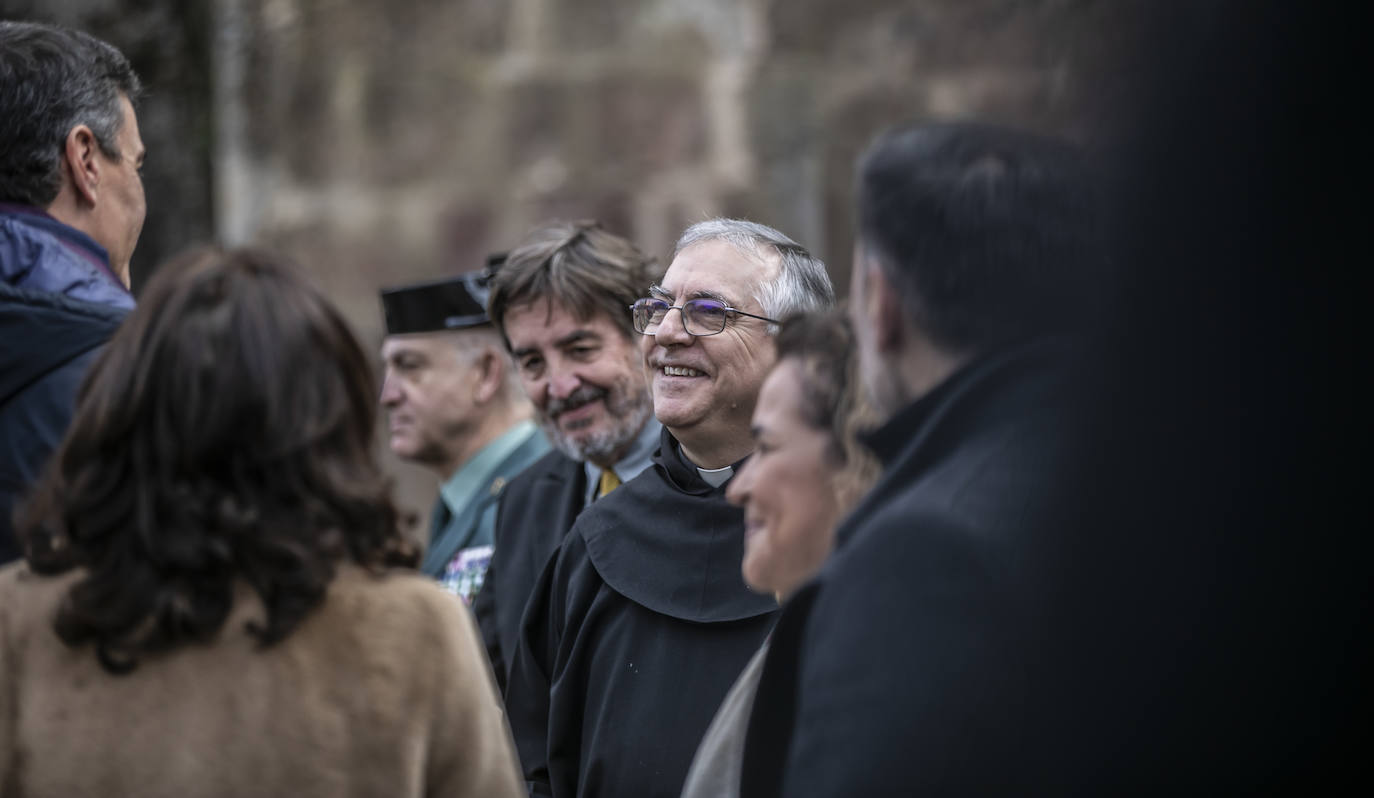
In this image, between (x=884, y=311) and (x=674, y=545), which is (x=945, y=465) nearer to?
(x=884, y=311)

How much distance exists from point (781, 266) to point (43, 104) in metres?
1.52

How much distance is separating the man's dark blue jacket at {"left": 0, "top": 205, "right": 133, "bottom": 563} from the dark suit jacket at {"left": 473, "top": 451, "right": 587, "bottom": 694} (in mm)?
1291

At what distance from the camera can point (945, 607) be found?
1.48 metres

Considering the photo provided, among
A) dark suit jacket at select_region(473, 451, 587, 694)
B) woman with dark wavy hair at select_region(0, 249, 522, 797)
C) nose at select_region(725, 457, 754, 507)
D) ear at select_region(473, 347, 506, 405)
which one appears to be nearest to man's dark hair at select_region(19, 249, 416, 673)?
woman with dark wavy hair at select_region(0, 249, 522, 797)

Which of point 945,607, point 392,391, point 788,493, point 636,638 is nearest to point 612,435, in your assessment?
point 636,638

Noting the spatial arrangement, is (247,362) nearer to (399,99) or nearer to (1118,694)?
(1118,694)

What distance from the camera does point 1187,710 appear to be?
1.33 m

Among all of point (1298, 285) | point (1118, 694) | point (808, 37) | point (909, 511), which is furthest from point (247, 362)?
point (808, 37)

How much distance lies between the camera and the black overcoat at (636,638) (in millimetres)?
2707

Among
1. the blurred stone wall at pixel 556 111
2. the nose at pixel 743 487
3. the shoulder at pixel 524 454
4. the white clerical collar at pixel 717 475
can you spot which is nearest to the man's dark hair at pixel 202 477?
the nose at pixel 743 487

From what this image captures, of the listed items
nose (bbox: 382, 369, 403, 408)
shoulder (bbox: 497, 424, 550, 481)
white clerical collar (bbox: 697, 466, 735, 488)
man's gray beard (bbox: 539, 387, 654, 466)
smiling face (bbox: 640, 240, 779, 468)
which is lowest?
shoulder (bbox: 497, 424, 550, 481)

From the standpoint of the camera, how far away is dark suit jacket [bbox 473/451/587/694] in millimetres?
3486

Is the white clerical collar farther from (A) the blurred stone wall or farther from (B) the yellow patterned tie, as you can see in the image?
(A) the blurred stone wall

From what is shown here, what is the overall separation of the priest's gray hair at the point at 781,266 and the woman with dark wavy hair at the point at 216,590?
Answer: 1.47 m
